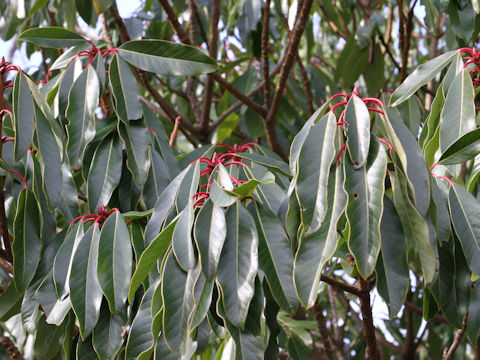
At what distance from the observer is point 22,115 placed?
124 cm

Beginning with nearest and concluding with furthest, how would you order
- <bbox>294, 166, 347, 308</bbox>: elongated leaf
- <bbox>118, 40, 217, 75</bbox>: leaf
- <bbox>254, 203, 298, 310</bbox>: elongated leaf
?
<bbox>294, 166, 347, 308</bbox>: elongated leaf
<bbox>254, 203, 298, 310</bbox>: elongated leaf
<bbox>118, 40, 217, 75</bbox>: leaf

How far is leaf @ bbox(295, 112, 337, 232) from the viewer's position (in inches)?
38.1

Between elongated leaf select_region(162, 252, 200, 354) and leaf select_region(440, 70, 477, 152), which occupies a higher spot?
leaf select_region(440, 70, 477, 152)

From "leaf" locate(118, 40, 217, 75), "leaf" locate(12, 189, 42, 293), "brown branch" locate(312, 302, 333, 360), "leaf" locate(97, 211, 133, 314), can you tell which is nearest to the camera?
"leaf" locate(97, 211, 133, 314)

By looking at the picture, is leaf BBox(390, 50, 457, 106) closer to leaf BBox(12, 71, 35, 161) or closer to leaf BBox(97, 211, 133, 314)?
leaf BBox(97, 211, 133, 314)

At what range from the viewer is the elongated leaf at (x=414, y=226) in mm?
941

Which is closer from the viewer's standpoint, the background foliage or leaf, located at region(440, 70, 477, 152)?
the background foliage

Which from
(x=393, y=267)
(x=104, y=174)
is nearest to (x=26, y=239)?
(x=104, y=174)

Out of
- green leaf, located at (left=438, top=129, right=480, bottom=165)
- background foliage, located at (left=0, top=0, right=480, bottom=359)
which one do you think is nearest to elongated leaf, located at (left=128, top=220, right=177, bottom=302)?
background foliage, located at (left=0, top=0, right=480, bottom=359)

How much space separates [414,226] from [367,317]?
322 millimetres

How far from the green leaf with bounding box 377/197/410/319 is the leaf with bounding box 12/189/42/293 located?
2.26ft

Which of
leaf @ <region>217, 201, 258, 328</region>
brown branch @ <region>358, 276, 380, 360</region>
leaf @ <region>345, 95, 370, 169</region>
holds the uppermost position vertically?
leaf @ <region>345, 95, 370, 169</region>

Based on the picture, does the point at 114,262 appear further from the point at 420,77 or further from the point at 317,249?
the point at 420,77

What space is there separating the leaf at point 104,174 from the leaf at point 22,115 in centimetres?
16
